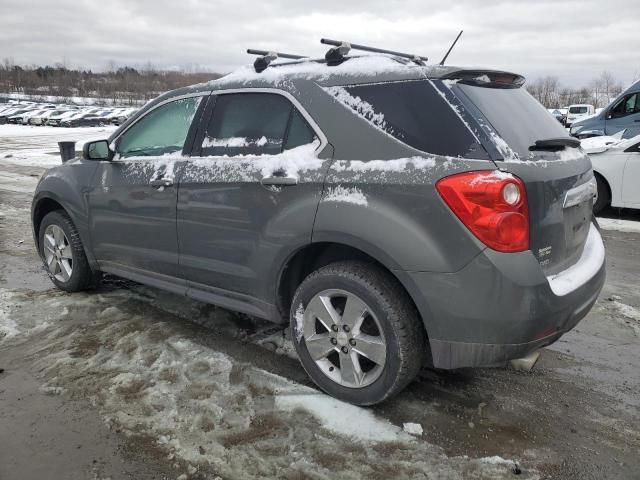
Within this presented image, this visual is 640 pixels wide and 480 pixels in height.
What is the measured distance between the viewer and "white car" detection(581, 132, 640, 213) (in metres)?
7.75

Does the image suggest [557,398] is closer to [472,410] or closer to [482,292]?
[472,410]

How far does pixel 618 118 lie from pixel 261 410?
47.7 ft

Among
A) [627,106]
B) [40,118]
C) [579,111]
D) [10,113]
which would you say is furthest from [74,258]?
[10,113]

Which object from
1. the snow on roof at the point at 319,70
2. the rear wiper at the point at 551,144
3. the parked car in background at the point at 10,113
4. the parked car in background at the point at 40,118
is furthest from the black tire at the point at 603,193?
the parked car in background at the point at 10,113

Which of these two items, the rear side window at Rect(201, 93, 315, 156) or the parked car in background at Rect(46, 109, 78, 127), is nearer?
the rear side window at Rect(201, 93, 315, 156)

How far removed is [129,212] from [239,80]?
129 cm

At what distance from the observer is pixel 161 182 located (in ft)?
12.0

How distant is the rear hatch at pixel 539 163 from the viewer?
8.20 feet

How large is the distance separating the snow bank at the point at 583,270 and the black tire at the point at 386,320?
691 millimetres

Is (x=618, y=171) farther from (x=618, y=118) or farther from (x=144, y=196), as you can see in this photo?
(x=618, y=118)

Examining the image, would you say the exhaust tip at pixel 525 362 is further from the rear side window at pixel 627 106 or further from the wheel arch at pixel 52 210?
the rear side window at pixel 627 106

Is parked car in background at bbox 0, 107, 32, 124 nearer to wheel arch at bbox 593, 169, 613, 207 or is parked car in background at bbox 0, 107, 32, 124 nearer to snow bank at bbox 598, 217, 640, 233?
wheel arch at bbox 593, 169, 613, 207

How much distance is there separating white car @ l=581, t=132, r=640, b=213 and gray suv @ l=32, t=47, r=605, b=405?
211 inches

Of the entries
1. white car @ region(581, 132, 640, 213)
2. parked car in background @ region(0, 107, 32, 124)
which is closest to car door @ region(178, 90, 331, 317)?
white car @ region(581, 132, 640, 213)
